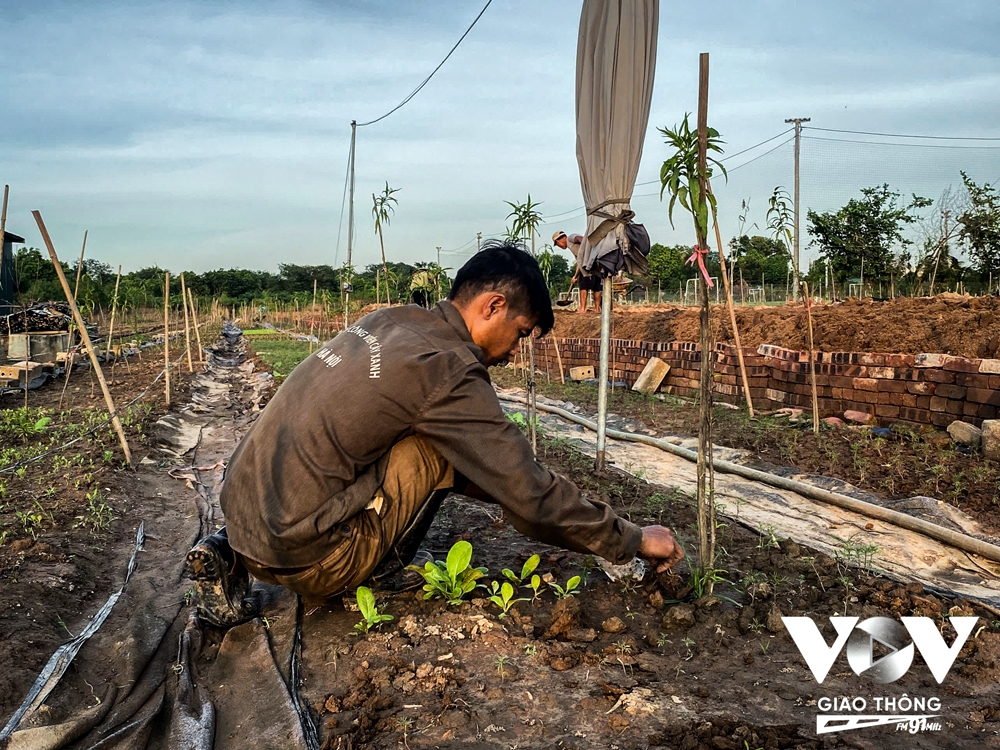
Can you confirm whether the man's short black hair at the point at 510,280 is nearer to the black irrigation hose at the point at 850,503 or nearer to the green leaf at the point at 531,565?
the green leaf at the point at 531,565

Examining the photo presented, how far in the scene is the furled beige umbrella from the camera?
15.4 ft

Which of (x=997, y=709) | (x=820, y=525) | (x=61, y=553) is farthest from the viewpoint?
(x=820, y=525)

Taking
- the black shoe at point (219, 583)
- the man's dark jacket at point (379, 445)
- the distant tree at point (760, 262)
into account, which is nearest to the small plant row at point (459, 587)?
the man's dark jacket at point (379, 445)

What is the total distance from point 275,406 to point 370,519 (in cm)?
52

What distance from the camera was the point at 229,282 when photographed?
5728cm

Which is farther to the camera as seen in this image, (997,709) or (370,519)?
(370,519)

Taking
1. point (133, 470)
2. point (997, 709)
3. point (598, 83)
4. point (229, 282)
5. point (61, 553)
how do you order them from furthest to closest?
point (229, 282) → point (133, 470) → point (598, 83) → point (61, 553) → point (997, 709)

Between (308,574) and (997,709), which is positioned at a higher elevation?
(308,574)

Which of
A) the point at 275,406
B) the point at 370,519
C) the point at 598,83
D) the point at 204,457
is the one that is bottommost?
the point at 204,457

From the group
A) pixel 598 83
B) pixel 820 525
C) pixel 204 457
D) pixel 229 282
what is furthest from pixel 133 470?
pixel 229 282

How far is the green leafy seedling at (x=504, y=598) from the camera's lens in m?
2.61

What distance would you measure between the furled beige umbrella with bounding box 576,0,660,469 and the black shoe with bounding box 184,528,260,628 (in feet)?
10.1

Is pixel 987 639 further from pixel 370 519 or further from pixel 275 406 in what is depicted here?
pixel 275 406

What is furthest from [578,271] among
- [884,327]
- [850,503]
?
[884,327]
